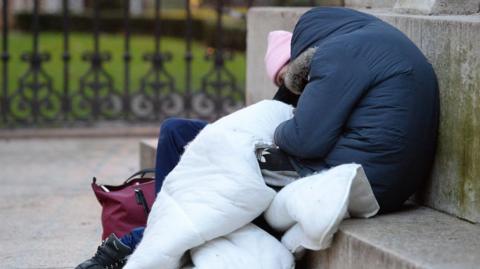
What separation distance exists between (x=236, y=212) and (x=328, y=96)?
0.53 metres

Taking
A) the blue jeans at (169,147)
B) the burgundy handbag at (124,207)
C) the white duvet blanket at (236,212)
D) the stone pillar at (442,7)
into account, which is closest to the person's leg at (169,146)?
the blue jeans at (169,147)

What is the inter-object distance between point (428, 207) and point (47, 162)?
4.14m

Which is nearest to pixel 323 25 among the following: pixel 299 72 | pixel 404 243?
pixel 299 72

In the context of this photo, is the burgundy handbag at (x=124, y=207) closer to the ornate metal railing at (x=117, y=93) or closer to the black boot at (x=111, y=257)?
the black boot at (x=111, y=257)

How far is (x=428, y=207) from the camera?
4602 mm

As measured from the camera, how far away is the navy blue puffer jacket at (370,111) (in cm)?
416

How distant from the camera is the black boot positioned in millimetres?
4586

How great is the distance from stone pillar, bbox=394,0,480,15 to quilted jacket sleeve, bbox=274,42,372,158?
3.12 feet

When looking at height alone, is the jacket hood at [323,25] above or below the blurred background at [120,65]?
above

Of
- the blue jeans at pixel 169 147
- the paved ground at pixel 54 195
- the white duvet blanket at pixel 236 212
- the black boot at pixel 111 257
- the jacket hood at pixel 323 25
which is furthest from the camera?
the paved ground at pixel 54 195

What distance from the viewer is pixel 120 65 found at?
51.9ft

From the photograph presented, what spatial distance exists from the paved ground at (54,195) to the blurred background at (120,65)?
58 cm

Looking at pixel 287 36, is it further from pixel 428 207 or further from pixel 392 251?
Answer: pixel 392 251

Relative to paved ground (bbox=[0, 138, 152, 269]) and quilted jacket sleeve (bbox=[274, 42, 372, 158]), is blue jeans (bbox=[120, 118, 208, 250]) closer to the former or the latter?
paved ground (bbox=[0, 138, 152, 269])
